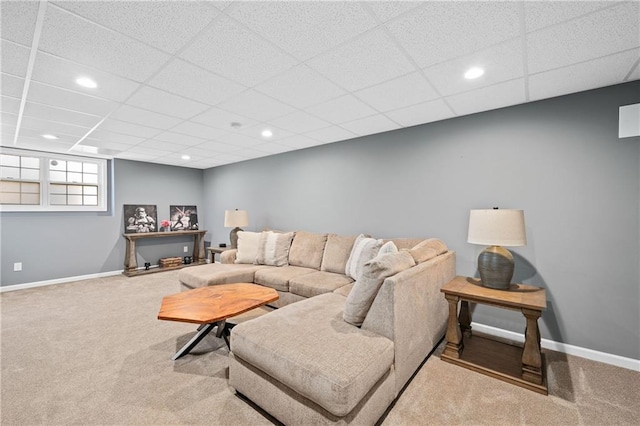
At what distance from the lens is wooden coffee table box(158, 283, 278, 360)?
1.99 metres

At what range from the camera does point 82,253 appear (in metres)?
4.94

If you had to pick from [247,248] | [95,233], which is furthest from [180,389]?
[95,233]

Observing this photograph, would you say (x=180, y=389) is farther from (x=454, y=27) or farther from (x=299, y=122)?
(x=454, y=27)

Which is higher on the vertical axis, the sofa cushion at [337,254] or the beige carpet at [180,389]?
the sofa cushion at [337,254]

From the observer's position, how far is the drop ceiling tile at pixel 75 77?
189cm

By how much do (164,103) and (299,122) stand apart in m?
1.42

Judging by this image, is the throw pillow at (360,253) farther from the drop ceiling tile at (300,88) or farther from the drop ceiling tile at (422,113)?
the drop ceiling tile at (300,88)

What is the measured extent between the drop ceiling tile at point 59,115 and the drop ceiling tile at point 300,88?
84.2 inches

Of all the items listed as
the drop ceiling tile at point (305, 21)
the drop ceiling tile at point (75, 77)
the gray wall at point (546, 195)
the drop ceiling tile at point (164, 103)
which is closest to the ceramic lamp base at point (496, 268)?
the gray wall at point (546, 195)

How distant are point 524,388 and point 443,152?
232cm

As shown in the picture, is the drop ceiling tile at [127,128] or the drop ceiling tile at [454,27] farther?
the drop ceiling tile at [127,128]

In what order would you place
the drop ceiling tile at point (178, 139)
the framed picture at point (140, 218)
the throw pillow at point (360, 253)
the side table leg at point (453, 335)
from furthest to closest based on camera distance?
the framed picture at point (140, 218), the drop ceiling tile at point (178, 139), the throw pillow at point (360, 253), the side table leg at point (453, 335)

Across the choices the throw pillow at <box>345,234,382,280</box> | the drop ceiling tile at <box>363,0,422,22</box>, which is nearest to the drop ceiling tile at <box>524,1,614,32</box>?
the drop ceiling tile at <box>363,0,422,22</box>

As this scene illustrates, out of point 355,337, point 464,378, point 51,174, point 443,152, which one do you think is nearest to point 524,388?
point 464,378
